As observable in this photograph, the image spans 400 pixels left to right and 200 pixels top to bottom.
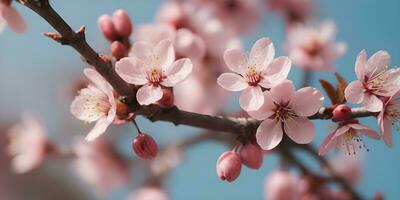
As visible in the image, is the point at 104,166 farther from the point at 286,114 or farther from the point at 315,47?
the point at 286,114

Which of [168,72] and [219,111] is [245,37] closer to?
[219,111]

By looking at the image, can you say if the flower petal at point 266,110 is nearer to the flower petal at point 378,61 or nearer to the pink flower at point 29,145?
the flower petal at point 378,61

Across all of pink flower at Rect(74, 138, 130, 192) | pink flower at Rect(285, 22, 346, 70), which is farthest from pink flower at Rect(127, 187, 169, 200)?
pink flower at Rect(285, 22, 346, 70)

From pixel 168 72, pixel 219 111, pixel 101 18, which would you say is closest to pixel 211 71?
pixel 219 111

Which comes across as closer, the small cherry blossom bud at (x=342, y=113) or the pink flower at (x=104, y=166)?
the small cherry blossom bud at (x=342, y=113)

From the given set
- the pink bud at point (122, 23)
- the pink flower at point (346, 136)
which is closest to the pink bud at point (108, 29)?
the pink bud at point (122, 23)

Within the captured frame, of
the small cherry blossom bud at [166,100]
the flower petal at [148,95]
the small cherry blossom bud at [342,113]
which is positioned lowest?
the small cherry blossom bud at [342,113]

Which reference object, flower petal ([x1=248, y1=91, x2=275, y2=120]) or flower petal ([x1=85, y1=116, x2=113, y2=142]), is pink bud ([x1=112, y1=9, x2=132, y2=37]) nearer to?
flower petal ([x1=85, y1=116, x2=113, y2=142])
